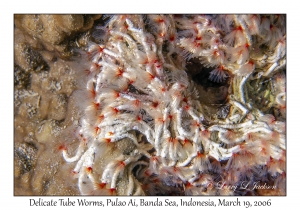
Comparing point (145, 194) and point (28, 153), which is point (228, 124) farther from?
point (28, 153)

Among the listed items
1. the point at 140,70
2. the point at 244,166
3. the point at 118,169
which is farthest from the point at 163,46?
the point at 244,166

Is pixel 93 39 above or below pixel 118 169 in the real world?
above

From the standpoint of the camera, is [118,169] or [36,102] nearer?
[118,169]

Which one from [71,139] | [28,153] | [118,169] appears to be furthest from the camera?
[28,153]
